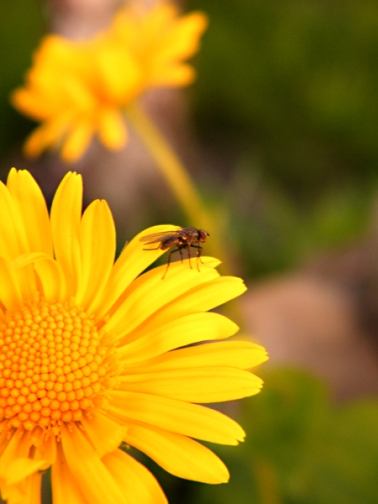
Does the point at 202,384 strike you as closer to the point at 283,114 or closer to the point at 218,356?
the point at 218,356

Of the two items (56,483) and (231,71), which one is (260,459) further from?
(231,71)

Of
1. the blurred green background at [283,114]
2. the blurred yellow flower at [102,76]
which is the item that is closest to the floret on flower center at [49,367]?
the blurred yellow flower at [102,76]

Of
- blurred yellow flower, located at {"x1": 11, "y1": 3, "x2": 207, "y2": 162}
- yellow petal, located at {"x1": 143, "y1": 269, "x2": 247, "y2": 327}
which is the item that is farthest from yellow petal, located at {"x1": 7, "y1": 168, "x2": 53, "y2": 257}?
blurred yellow flower, located at {"x1": 11, "y1": 3, "x2": 207, "y2": 162}

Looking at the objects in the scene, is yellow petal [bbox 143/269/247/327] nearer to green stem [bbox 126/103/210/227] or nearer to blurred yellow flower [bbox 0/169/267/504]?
blurred yellow flower [bbox 0/169/267/504]

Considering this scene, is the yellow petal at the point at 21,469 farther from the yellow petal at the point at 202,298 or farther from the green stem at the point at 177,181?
the green stem at the point at 177,181

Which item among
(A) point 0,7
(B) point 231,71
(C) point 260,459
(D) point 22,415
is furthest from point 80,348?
(A) point 0,7
